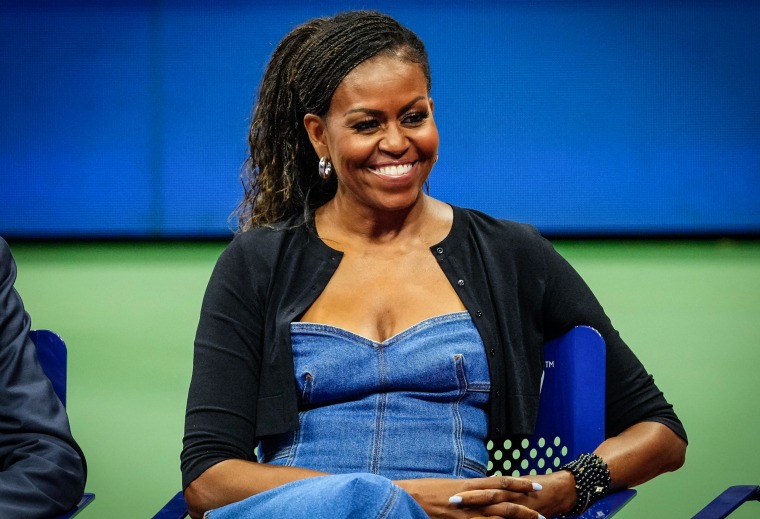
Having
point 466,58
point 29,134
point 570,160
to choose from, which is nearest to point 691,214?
point 570,160

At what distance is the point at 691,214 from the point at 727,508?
3.17 metres

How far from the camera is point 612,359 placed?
2.71m

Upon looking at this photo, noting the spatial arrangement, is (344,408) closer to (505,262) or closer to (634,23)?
(505,262)

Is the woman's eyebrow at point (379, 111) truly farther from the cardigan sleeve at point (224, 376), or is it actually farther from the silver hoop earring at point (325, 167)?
the cardigan sleeve at point (224, 376)

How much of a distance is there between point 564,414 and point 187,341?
97.8 inches

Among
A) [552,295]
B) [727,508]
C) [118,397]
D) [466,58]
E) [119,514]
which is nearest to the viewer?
[727,508]

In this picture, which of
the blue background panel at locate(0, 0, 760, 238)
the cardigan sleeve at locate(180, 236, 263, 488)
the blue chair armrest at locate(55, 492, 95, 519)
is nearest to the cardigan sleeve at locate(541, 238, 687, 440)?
the cardigan sleeve at locate(180, 236, 263, 488)

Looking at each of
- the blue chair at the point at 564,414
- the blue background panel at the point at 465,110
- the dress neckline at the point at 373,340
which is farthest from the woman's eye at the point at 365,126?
the blue background panel at the point at 465,110

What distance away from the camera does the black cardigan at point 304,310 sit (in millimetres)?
2574

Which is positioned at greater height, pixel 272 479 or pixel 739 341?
pixel 272 479

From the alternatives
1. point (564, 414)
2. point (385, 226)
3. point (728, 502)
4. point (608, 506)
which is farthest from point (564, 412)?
point (385, 226)

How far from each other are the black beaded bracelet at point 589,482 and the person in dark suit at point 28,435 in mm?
947

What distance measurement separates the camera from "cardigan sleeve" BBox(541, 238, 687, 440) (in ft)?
8.85

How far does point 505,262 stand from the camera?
8.95 ft
